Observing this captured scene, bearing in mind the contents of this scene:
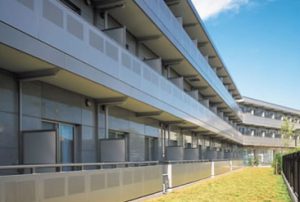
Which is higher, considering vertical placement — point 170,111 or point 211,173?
point 170,111

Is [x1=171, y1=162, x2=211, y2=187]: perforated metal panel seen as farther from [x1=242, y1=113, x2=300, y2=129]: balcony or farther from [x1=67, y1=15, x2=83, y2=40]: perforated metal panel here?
[x1=242, y1=113, x2=300, y2=129]: balcony

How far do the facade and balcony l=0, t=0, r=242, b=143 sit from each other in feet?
0.09

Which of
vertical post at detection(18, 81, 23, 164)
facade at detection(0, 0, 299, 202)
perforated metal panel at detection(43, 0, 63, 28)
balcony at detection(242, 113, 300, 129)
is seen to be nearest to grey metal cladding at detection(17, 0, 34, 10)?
facade at detection(0, 0, 299, 202)

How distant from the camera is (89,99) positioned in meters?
18.0

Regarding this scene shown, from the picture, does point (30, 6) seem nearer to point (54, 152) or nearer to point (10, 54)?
point (10, 54)

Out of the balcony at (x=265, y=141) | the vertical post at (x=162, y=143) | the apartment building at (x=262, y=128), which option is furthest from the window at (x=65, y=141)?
the apartment building at (x=262, y=128)

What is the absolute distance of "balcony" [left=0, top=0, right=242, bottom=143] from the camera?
34.8 ft

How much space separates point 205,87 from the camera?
41.4 meters

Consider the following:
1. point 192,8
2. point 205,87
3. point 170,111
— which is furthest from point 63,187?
point 205,87

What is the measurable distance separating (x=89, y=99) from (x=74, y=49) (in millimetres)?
4877

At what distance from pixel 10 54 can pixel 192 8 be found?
21.4 metres

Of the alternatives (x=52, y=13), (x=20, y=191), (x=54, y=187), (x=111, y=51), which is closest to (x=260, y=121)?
(x=111, y=51)

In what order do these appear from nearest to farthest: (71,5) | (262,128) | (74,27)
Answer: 1. (74,27)
2. (71,5)
3. (262,128)

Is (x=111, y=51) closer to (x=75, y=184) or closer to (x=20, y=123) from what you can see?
(x=20, y=123)
